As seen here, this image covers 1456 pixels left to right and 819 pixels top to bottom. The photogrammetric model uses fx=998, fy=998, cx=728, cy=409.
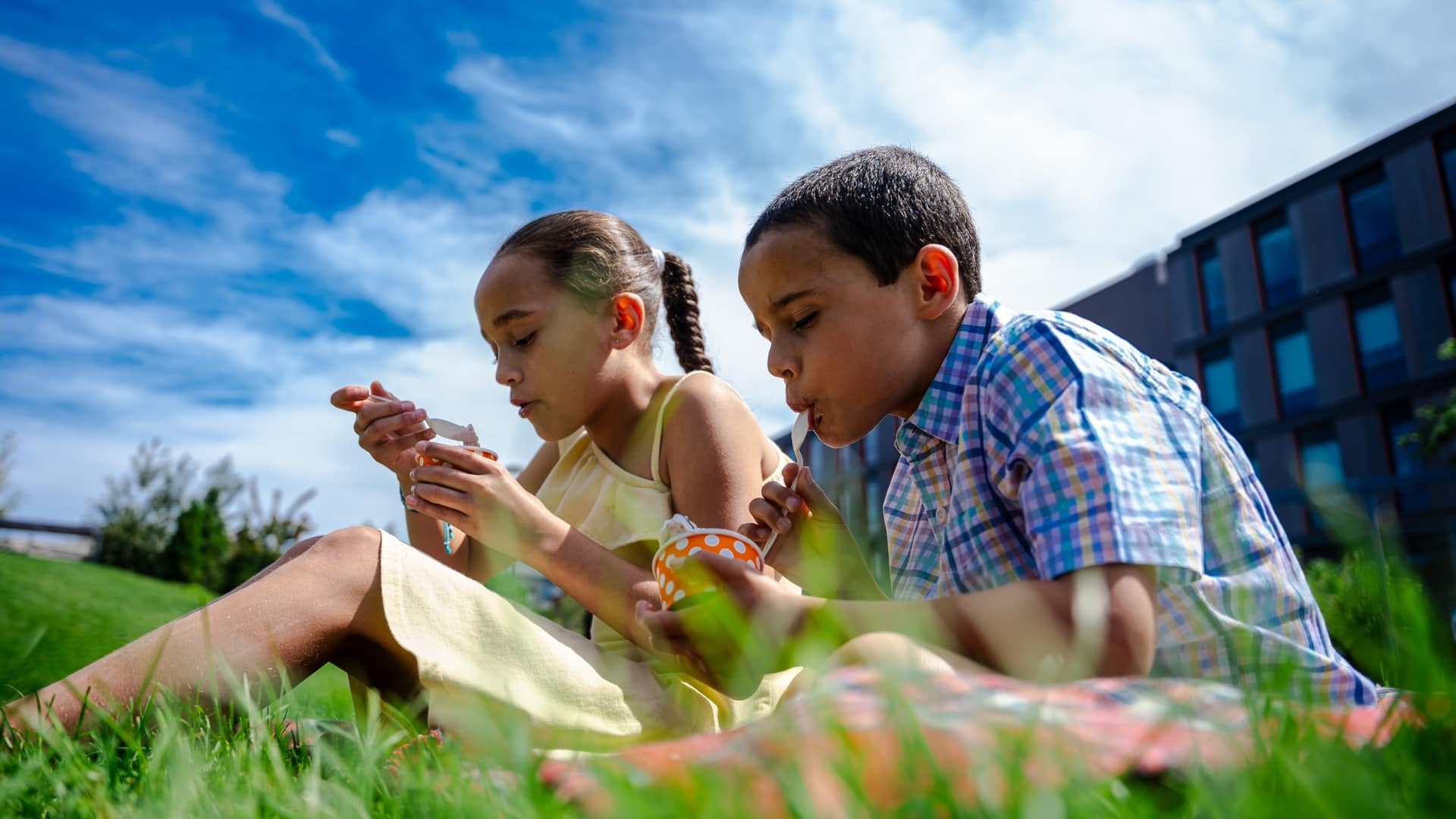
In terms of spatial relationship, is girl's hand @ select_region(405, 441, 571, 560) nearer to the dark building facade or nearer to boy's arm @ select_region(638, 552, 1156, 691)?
boy's arm @ select_region(638, 552, 1156, 691)

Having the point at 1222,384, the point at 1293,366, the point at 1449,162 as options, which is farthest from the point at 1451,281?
the point at 1222,384

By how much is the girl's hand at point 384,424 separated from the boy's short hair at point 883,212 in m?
1.26

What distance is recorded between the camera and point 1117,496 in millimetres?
1436

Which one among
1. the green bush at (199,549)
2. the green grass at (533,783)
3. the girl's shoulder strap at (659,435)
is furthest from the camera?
the green bush at (199,549)

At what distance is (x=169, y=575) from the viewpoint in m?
17.9

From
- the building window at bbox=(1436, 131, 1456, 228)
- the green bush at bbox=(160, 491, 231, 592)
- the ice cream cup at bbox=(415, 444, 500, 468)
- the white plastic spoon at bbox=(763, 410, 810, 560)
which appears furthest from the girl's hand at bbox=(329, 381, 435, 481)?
the building window at bbox=(1436, 131, 1456, 228)

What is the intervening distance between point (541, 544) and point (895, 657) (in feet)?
4.11

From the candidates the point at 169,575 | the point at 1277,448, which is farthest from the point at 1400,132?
the point at 169,575

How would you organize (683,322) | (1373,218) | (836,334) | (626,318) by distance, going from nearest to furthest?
(836,334), (626,318), (683,322), (1373,218)

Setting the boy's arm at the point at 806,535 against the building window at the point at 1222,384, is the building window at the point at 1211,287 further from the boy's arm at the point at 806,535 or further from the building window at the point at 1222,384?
the boy's arm at the point at 806,535

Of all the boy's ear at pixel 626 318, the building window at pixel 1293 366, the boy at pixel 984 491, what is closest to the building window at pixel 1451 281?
the building window at pixel 1293 366

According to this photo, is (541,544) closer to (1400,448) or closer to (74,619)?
(74,619)

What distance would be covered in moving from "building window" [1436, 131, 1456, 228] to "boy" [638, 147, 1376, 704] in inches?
1306

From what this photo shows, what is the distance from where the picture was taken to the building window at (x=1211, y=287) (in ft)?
114
